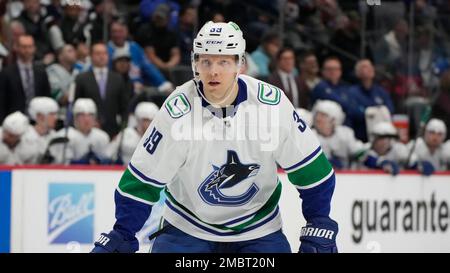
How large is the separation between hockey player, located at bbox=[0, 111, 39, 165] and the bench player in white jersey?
382 centimetres

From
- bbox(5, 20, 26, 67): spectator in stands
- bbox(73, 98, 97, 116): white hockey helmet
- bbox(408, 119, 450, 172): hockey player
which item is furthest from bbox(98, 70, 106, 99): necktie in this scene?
bbox(408, 119, 450, 172): hockey player

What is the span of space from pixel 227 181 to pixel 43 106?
438 cm

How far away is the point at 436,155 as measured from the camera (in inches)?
397

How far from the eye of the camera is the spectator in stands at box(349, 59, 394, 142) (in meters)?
10.5

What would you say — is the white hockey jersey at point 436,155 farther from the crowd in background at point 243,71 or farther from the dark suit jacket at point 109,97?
the dark suit jacket at point 109,97

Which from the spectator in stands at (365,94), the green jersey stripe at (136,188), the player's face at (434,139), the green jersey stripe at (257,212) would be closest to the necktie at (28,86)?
the spectator in stands at (365,94)

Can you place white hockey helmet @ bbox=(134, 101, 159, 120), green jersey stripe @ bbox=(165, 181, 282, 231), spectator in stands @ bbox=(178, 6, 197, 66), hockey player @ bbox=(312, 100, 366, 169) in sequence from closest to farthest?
green jersey stripe @ bbox=(165, 181, 282, 231) < white hockey helmet @ bbox=(134, 101, 159, 120) < hockey player @ bbox=(312, 100, 366, 169) < spectator in stands @ bbox=(178, 6, 197, 66)

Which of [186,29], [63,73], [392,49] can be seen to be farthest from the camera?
[392,49]

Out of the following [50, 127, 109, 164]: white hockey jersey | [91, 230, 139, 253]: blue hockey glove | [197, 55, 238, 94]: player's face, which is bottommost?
[91, 230, 139, 253]: blue hockey glove

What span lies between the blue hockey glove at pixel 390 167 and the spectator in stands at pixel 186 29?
7.16ft

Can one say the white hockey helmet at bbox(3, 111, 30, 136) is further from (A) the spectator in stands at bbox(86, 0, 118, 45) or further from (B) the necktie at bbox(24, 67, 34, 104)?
(A) the spectator in stands at bbox(86, 0, 118, 45)

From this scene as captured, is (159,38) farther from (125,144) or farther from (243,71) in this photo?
(243,71)

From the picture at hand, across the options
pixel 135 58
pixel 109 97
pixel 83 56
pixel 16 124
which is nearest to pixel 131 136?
pixel 109 97
